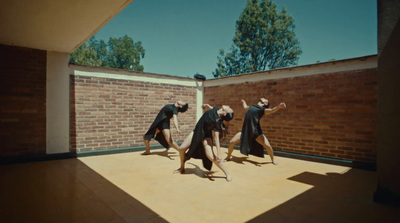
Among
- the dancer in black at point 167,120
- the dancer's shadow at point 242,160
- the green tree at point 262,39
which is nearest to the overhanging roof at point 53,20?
the dancer in black at point 167,120

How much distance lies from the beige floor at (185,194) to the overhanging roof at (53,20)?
2.82 m

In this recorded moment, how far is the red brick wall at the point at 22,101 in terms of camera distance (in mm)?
4879

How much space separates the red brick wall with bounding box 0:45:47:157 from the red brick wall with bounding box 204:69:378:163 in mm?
5868

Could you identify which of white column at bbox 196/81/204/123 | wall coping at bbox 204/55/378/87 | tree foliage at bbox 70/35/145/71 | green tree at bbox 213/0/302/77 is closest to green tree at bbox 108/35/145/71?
tree foliage at bbox 70/35/145/71

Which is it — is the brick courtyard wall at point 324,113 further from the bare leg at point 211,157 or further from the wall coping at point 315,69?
the bare leg at point 211,157

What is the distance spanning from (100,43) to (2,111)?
3529 cm

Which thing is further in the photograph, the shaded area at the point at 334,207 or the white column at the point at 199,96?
the white column at the point at 199,96

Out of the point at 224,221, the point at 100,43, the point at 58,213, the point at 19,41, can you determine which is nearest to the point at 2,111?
the point at 19,41

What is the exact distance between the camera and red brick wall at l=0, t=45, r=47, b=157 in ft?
16.0

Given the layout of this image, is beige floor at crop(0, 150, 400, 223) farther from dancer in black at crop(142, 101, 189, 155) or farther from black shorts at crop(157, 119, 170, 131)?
black shorts at crop(157, 119, 170, 131)

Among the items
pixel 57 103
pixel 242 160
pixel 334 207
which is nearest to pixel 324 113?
pixel 242 160

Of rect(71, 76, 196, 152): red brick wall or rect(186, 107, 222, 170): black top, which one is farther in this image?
rect(71, 76, 196, 152): red brick wall

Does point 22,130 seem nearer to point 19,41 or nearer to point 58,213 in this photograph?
point 19,41

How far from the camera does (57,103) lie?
550 cm
